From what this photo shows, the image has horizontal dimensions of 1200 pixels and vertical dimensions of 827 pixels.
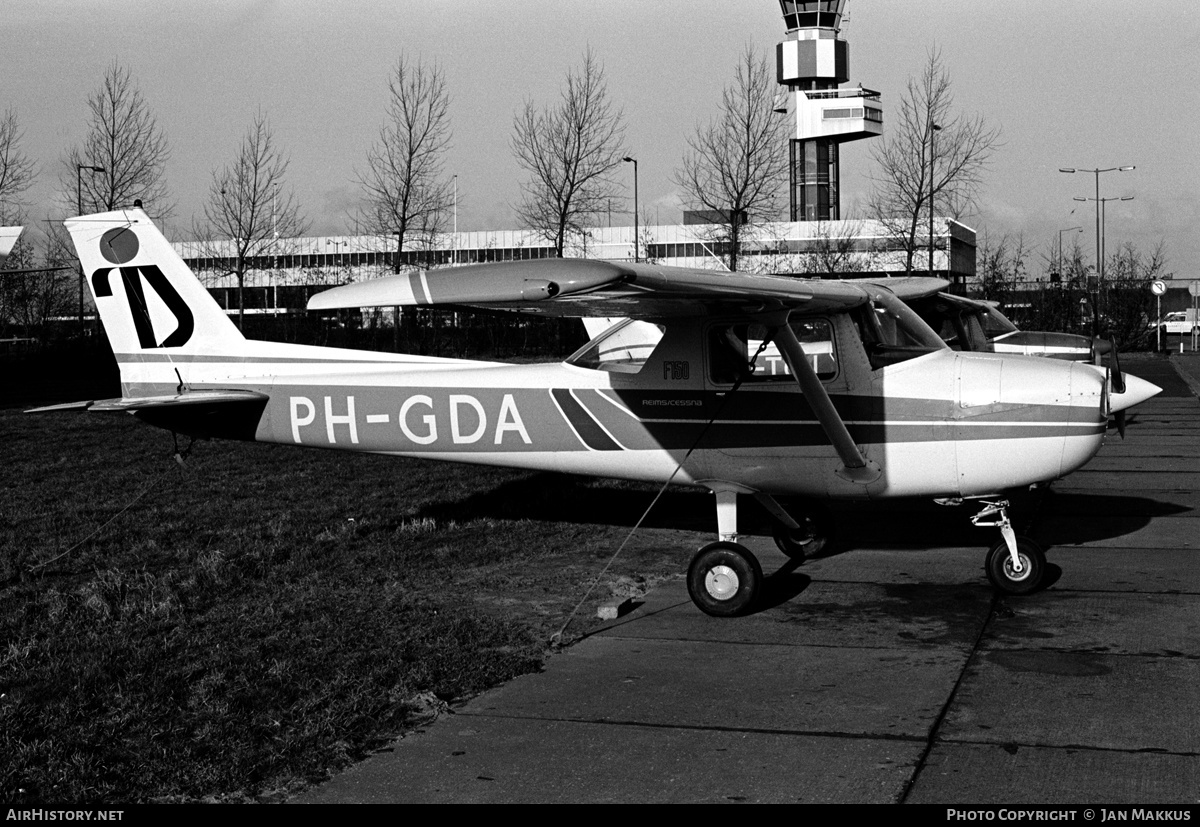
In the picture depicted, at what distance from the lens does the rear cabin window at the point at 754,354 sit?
316 inches

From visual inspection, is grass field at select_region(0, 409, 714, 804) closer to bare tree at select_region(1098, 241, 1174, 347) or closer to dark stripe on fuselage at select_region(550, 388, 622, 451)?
dark stripe on fuselage at select_region(550, 388, 622, 451)

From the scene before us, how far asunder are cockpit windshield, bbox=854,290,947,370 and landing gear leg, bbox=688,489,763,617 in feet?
5.20

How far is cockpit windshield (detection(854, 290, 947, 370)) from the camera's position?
8.04m

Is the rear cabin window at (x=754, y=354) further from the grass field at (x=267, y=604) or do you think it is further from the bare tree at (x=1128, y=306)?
the bare tree at (x=1128, y=306)

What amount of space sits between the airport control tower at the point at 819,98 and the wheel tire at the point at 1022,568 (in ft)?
315

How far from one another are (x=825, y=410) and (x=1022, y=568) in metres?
1.60

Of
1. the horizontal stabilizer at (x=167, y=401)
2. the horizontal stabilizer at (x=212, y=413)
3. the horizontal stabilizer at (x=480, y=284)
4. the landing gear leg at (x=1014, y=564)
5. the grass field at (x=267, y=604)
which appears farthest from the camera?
the horizontal stabilizer at (x=212, y=413)

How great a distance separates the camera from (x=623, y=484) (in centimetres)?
1342

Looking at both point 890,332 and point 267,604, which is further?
point 890,332

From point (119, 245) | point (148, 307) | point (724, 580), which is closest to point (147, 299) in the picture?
point (148, 307)

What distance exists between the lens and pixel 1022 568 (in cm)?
779

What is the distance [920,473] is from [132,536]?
20.8 feet

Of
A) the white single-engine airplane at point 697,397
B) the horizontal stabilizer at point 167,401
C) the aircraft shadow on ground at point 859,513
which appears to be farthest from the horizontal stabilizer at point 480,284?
the aircraft shadow on ground at point 859,513

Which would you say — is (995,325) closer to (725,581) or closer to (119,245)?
(725,581)
